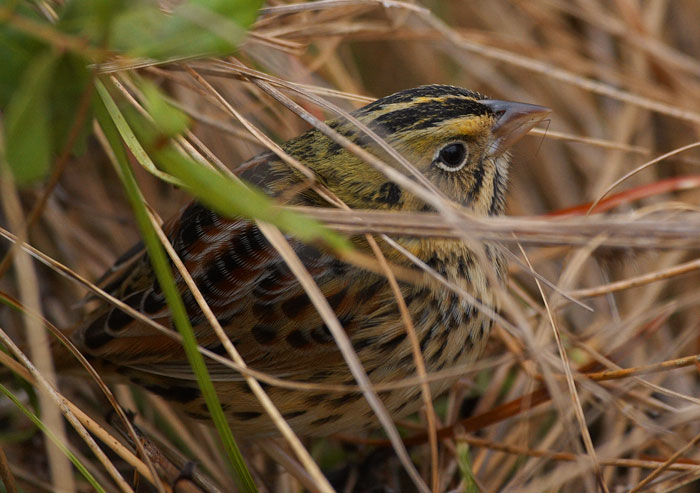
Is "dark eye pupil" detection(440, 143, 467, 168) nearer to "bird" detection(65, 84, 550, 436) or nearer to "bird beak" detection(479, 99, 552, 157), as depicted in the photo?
"bird" detection(65, 84, 550, 436)

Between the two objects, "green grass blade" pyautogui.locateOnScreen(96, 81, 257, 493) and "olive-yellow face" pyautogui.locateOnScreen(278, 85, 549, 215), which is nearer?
"green grass blade" pyautogui.locateOnScreen(96, 81, 257, 493)

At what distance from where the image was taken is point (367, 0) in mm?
2217

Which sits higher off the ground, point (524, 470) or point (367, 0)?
point (367, 0)

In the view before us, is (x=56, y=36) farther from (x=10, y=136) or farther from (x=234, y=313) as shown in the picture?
(x=234, y=313)

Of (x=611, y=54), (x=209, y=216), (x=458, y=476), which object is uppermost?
(x=209, y=216)

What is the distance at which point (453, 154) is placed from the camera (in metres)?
2.07

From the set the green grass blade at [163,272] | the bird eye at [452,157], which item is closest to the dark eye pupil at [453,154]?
the bird eye at [452,157]

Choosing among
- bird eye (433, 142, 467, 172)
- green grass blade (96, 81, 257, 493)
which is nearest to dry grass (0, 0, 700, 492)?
green grass blade (96, 81, 257, 493)

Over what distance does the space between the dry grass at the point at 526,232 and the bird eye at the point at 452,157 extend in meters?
0.25

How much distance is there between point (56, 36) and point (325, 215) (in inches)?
24.7

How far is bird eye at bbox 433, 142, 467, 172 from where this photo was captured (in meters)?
2.05

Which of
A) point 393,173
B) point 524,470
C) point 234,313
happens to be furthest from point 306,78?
point 524,470

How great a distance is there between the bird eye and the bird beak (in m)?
0.12

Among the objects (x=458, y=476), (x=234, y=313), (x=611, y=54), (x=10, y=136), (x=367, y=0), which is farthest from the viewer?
(x=611, y=54)
